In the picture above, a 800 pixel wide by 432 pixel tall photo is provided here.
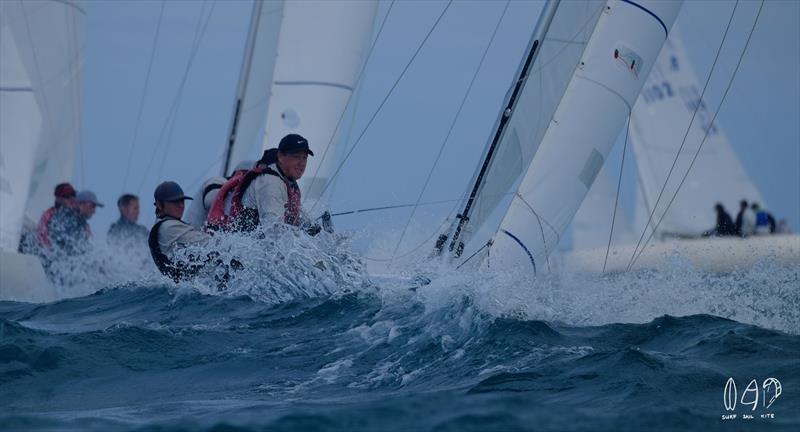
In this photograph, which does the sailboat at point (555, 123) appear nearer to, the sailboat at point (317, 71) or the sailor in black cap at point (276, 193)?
the sailor in black cap at point (276, 193)

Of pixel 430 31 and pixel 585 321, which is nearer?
pixel 585 321

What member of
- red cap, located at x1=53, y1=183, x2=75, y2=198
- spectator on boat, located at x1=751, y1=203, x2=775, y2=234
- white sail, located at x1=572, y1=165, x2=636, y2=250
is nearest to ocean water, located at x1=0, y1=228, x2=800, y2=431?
red cap, located at x1=53, y1=183, x2=75, y2=198

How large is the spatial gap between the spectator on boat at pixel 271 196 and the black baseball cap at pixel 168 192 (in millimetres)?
267

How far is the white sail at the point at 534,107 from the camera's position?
7488 millimetres

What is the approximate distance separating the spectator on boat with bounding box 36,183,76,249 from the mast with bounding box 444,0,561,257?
432 centimetres

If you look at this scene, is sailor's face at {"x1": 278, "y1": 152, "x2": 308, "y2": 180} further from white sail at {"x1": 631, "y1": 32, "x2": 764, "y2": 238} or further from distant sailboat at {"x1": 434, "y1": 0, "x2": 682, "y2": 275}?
white sail at {"x1": 631, "y1": 32, "x2": 764, "y2": 238}

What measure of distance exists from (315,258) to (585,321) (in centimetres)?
165

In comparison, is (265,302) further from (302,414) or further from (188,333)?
(302,414)

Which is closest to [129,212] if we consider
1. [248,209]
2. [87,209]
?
[87,209]

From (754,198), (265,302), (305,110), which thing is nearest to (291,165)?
(265,302)

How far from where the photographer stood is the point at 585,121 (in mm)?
7438

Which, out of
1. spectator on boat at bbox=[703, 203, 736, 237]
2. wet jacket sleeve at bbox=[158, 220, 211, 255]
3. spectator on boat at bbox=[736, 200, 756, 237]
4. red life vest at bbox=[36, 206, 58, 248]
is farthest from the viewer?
spectator on boat at bbox=[703, 203, 736, 237]

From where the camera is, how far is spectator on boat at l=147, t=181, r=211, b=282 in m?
6.88

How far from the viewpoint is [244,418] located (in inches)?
138
